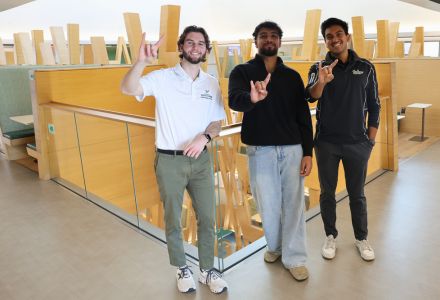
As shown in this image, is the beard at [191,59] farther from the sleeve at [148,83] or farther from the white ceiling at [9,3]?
the white ceiling at [9,3]

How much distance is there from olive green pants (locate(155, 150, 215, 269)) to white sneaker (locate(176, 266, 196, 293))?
2.2 inches

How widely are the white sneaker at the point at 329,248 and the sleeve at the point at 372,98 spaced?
776mm

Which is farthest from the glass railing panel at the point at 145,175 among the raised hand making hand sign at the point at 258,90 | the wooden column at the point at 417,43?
the wooden column at the point at 417,43

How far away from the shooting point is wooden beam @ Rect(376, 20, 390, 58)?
22.9 feet

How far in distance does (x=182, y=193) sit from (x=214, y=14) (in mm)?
14566

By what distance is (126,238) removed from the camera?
9.43 ft

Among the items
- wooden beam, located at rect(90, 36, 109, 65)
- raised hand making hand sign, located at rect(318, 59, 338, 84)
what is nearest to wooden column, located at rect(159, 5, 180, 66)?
wooden beam, located at rect(90, 36, 109, 65)

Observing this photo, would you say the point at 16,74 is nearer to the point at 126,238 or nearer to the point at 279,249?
the point at 126,238

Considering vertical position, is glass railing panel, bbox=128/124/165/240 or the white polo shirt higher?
the white polo shirt

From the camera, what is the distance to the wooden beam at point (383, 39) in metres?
6.98

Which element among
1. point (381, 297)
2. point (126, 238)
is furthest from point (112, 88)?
point (381, 297)

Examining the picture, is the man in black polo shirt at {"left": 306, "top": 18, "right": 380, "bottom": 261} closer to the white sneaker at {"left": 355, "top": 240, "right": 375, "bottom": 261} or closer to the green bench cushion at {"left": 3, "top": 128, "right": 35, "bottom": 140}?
the white sneaker at {"left": 355, "top": 240, "right": 375, "bottom": 261}

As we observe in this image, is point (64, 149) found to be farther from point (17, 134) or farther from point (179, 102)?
point (179, 102)

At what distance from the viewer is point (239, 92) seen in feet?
6.26
